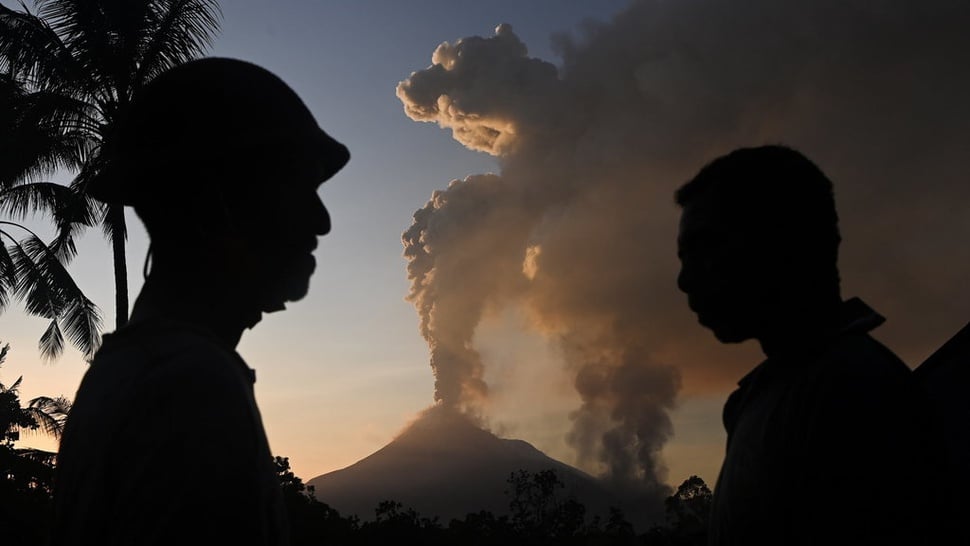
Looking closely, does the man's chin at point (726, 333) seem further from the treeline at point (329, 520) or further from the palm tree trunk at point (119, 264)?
the palm tree trunk at point (119, 264)

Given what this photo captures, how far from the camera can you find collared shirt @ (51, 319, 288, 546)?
1.19m

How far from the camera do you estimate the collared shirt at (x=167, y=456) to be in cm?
119

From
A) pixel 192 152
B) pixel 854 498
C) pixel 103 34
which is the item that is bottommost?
pixel 854 498

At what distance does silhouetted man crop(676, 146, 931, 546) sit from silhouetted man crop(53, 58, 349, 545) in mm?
1225

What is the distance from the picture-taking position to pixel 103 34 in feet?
45.3

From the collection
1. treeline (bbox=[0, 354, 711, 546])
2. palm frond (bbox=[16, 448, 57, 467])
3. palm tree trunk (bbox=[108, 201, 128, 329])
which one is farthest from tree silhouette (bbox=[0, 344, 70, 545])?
palm frond (bbox=[16, 448, 57, 467])

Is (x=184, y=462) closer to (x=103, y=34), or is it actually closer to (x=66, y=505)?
(x=66, y=505)

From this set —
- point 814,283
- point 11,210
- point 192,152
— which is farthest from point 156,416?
point 11,210

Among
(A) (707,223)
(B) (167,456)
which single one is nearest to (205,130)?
(B) (167,456)

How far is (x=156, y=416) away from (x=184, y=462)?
0.11 metres

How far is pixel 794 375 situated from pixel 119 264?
48.5 ft

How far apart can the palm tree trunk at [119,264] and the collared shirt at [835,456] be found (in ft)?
45.9

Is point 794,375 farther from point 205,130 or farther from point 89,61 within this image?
point 89,61

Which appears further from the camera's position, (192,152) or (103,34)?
(103,34)
